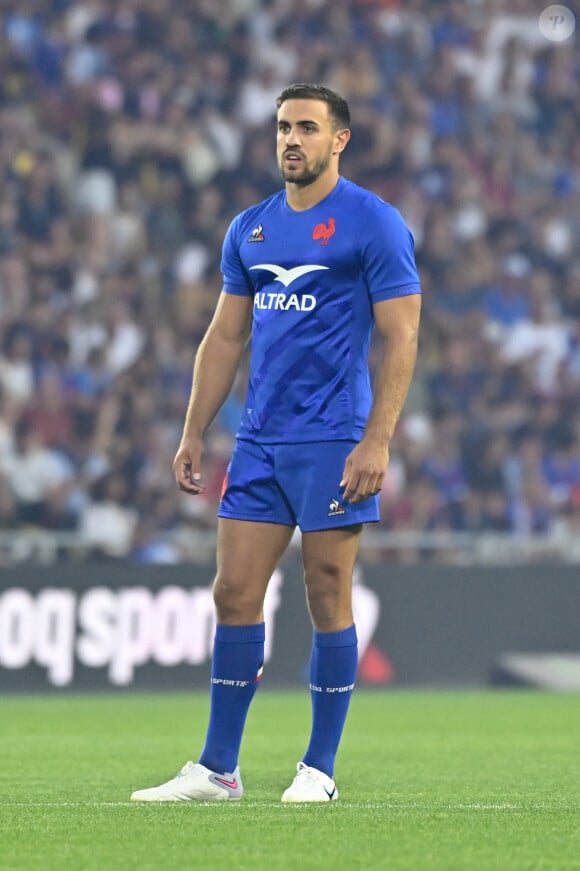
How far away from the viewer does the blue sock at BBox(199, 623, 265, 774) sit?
18.2ft

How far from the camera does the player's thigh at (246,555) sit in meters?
5.54

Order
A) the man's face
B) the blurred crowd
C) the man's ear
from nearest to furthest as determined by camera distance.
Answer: the man's face < the man's ear < the blurred crowd

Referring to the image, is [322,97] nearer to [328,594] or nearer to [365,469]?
[365,469]

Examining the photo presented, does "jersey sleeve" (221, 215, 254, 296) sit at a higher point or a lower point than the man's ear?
lower

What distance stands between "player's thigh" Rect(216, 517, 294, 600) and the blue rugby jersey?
0.29 m

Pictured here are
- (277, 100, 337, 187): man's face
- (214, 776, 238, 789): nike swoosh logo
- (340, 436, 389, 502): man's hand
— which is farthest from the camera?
(277, 100, 337, 187): man's face

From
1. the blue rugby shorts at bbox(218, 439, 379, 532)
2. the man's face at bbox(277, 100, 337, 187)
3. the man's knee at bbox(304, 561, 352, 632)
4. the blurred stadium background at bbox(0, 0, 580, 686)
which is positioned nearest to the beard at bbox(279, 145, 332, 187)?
the man's face at bbox(277, 100, 337, 187)

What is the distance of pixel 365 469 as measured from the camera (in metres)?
5.36

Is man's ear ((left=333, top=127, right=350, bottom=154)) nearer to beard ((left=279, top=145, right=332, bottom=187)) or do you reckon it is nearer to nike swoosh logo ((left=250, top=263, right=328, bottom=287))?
beard ((left=279, top=145, right=332, bottom=187))

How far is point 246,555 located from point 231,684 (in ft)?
1.35

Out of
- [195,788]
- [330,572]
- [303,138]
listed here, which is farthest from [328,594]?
[303,138]

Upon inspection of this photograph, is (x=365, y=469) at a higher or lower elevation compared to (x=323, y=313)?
lower

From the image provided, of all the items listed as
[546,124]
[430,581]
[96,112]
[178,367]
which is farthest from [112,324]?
[546,124]

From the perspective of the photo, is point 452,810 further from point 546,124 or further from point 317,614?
point 546,124
